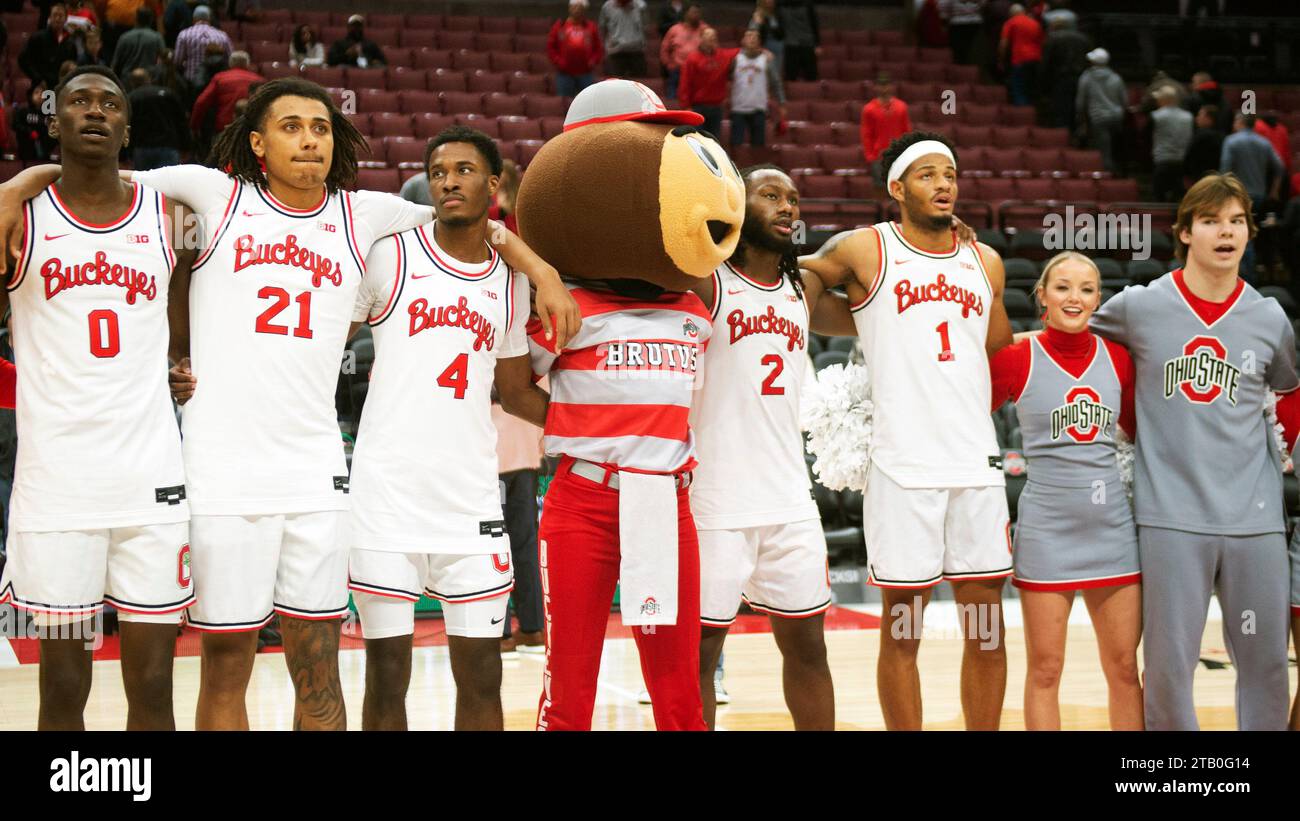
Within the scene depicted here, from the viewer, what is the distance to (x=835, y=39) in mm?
14164

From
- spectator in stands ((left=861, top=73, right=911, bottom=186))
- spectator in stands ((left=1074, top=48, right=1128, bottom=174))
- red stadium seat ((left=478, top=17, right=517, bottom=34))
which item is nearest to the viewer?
spectator in stands ((left=861, top=73, right=911, bottom=186))

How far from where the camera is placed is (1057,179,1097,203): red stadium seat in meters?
11.4

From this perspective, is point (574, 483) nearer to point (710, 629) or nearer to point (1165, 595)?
point (710, 629)

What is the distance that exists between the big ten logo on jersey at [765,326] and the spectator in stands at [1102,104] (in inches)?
371

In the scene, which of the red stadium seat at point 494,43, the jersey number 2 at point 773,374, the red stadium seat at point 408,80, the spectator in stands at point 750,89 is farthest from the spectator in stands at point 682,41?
the jersey number 2 at point 773,374

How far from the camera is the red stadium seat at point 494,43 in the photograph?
505 inches

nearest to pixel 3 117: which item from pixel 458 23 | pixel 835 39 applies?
pixel 458 23

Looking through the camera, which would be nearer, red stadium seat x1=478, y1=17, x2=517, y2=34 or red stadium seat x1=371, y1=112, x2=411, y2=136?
red stadium seat x1=371, y1=112, x2=411, y2=136

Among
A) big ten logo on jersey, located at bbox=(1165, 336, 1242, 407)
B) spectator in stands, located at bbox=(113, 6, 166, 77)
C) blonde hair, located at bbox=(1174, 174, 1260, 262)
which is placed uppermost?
spectator in stands, located at bbox=(113, 6, 166, 77)

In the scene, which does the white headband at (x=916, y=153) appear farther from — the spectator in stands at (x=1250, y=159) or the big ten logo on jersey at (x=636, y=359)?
the spectator in stands at (x=1250, y=159)

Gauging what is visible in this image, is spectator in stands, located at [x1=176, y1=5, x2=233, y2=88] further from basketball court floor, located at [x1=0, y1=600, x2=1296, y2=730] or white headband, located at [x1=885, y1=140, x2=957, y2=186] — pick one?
white headband, located at [x1=885, y1=140, x2=957, y2=186]

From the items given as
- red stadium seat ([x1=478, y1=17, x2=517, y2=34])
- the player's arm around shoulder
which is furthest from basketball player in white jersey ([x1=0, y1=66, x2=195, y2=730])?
red stadium seat ([x1=478, y1=17, x2=517, y2=34])

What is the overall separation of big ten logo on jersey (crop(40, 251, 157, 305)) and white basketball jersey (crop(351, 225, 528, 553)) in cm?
52

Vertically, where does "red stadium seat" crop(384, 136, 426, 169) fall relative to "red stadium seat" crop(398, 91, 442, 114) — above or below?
below
